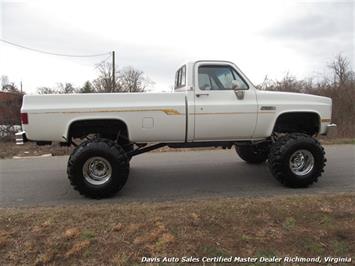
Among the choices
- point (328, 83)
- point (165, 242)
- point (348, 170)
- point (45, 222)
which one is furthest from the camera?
point (328, 83)

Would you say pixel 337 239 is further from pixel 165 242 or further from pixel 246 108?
pixel 246 108

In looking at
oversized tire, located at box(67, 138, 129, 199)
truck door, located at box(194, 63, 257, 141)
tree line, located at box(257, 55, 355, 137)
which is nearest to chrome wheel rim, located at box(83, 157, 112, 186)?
oversized tire, located at box(67, 138, 129, 199)

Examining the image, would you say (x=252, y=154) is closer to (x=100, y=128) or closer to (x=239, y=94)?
(x=239, y=94)

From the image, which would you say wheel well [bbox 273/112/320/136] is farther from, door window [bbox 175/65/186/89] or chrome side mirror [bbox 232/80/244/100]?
door window [bbox 175/65/186/89]

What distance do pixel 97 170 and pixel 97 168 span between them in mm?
35

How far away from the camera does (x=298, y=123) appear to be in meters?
6.80

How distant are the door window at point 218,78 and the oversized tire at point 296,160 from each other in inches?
47.9

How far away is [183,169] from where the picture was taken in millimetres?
7984

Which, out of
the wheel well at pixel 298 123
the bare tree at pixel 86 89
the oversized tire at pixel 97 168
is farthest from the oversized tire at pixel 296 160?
the bare tree at pixel 86 89

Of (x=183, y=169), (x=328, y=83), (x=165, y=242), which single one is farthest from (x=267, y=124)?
(x=328, y=83)

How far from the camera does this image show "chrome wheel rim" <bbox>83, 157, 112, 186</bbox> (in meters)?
5.72

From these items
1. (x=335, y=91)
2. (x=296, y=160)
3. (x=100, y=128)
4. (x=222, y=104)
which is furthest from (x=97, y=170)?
(x=335, y=91)

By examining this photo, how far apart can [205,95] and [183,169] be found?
2.43m

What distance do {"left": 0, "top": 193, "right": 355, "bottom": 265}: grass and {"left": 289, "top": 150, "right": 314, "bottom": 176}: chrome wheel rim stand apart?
109 cm
